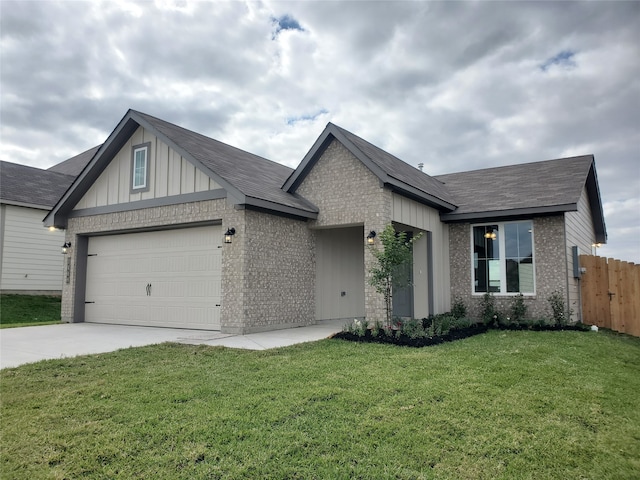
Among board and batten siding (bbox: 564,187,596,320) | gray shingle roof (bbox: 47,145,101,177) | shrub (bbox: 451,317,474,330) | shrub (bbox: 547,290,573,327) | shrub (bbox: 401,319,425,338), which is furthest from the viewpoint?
gray shingle roof (bbox: 47,145,101,177)

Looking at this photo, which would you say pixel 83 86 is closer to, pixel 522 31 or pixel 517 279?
pixel 522 31

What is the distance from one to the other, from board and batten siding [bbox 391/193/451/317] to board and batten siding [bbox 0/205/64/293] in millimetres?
14419

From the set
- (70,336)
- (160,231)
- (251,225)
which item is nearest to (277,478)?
(251,225)

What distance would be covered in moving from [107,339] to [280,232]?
441cm

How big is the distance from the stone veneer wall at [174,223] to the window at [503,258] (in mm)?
6817

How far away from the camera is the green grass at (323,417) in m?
3.47

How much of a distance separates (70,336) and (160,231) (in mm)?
3339

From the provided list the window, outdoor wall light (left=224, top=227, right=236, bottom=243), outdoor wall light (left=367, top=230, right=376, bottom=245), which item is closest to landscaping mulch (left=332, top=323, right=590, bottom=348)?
the window

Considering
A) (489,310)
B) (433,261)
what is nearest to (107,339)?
(433,261)

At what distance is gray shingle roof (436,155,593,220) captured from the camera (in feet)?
38.1

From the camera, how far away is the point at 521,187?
42.5 ft

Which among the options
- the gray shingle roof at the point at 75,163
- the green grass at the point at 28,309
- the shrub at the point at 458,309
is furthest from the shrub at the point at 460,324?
the gray shingle roof at the point at 75,163

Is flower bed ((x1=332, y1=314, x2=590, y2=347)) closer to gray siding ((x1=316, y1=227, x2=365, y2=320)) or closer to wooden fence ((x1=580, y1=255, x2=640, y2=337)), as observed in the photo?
wooden fence ((x1=580, y1=255, x2=640, y2=337))

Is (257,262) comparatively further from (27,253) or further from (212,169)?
(27,253)
